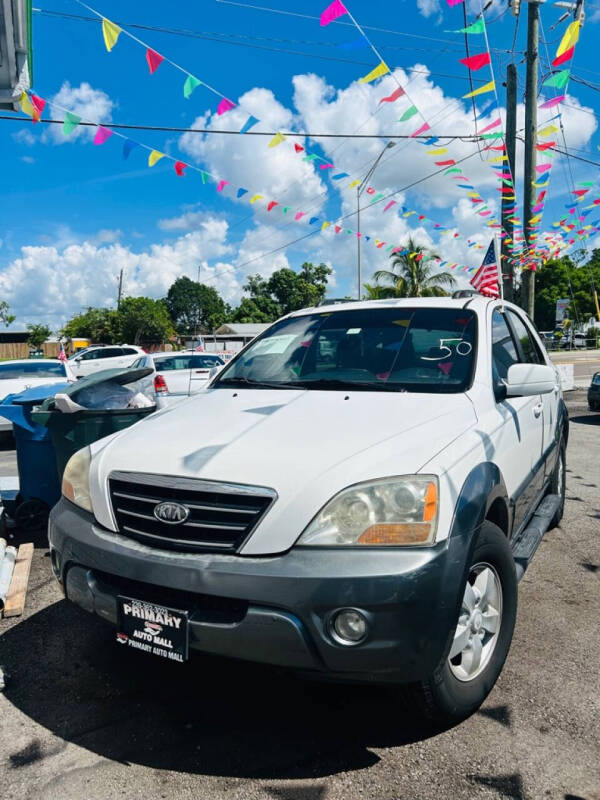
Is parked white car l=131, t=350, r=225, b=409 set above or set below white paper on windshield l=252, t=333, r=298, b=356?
below

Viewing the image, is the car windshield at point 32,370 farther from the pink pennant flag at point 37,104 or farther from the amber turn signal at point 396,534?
the amber turn signal at point 396,534

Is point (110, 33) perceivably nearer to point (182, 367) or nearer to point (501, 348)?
point (501, 348)

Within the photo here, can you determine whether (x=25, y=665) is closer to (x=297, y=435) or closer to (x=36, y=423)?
(x=297, y=435)

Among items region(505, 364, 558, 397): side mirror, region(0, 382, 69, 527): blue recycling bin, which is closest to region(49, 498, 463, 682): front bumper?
region(505, 364, 558, 397): side mirror

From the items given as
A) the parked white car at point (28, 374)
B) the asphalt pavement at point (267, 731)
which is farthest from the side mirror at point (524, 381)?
the parked white car at point (28, 374)

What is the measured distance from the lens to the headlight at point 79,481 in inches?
105

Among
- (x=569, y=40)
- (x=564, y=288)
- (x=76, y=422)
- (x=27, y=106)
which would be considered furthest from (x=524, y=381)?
(x=564, y=288)

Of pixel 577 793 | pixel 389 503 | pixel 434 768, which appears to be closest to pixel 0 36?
pixel 389 503

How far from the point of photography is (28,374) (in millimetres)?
10805

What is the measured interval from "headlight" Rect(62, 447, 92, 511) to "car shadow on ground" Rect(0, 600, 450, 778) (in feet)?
2.80

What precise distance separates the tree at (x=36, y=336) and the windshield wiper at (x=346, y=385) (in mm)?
75220

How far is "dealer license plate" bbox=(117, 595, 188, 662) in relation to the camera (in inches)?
86.8

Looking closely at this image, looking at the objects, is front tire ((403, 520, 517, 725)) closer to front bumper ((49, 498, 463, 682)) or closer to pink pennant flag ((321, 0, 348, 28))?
front bumper ((49, 498, 463, 682))

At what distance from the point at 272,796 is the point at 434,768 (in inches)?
23.7
